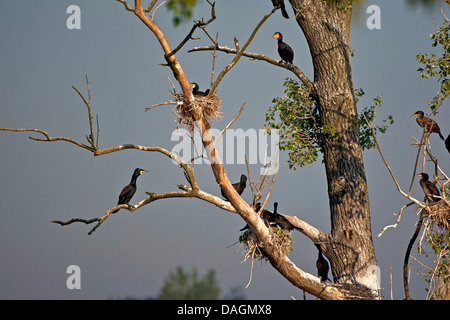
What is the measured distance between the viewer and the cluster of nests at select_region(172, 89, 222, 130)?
9547 mm

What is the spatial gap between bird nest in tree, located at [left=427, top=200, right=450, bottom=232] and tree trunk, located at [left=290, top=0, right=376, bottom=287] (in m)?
1.66

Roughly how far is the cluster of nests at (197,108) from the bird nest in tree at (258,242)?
220 cm

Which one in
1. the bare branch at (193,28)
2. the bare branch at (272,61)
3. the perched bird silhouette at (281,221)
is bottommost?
the perched bird silhouette at (281,221)

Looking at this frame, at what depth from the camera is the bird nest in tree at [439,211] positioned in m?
10.5

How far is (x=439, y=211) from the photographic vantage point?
34.6 ft

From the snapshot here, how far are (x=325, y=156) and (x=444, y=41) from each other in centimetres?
328

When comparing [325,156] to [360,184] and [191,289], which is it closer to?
[360,184]

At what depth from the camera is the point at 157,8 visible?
30.2 feet

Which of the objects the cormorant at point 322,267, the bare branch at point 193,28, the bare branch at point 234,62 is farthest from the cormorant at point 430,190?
the bare branch at point 193,28

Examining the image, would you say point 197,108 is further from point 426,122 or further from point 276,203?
point 426,122

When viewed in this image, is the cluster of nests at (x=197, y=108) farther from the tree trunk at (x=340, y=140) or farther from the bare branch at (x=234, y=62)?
the tree trunk at (x=340, y=140)

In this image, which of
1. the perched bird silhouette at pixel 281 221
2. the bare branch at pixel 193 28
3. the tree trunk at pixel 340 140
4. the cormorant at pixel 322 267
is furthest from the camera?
the cormorant at pixel 322 267

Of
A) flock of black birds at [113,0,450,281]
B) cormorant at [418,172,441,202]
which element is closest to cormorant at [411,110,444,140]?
flock of black birds at [113,0,450,281]
